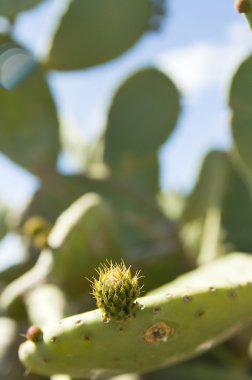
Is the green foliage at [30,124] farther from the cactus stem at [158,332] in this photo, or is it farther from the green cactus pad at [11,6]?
the cactus stem at [158,332]

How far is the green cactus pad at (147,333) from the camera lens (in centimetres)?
124

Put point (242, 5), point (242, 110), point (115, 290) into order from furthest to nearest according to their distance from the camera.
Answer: point (242, 110)
point (242, 5)
point (115, 290)

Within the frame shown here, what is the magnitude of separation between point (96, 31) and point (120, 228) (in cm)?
73

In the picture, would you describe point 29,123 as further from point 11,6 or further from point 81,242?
point 81,242

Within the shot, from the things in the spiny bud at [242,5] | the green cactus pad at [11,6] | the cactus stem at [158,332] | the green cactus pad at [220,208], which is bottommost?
the cactus stem at [158,332]

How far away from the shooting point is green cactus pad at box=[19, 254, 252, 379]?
1236mm

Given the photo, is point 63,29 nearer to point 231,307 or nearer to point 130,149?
point 130,149

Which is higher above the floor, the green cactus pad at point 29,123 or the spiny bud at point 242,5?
the green cactus pad at point 29,123

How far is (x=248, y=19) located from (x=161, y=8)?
1.44m

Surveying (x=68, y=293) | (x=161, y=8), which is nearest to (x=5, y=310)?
(x=68, y=293)

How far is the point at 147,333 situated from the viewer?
1.26 m

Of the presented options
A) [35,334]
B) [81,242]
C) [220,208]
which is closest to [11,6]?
[81,242]

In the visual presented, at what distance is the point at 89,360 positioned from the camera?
1297 millimetres

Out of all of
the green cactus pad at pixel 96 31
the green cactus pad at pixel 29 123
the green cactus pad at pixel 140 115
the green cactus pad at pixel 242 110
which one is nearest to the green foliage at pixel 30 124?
the green cactus pad at pixel 29 123
